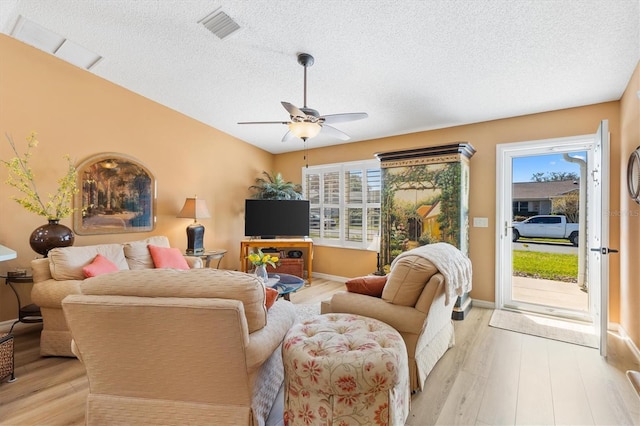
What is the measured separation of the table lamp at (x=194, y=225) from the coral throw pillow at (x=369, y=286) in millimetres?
2705

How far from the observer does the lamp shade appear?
4.00 m

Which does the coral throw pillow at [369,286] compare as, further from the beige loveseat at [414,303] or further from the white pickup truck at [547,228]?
the white pickup truck at [547,228]

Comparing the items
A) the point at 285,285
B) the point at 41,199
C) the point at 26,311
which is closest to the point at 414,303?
the point at 285,285

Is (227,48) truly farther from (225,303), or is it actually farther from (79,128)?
(225,303)

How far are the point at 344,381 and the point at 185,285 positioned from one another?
885 mm

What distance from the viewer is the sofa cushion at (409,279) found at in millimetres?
1888

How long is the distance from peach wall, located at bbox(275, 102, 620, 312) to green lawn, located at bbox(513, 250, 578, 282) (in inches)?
13.9

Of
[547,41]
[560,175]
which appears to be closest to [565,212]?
[560,175]

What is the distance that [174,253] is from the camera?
3.41 meters

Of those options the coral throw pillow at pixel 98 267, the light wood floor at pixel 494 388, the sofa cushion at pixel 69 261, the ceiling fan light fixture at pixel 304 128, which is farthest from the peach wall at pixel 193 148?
the ceiling fan light fixture at pixel 304 128

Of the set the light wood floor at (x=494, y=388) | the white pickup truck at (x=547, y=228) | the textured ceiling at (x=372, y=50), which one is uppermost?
the textured ceiling at (x=372, y=50)

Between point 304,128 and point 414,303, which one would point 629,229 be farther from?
point 304,128

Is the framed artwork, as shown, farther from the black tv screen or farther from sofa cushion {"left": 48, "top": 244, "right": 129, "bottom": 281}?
the black tv screen

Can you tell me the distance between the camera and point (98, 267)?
262 centimetres
